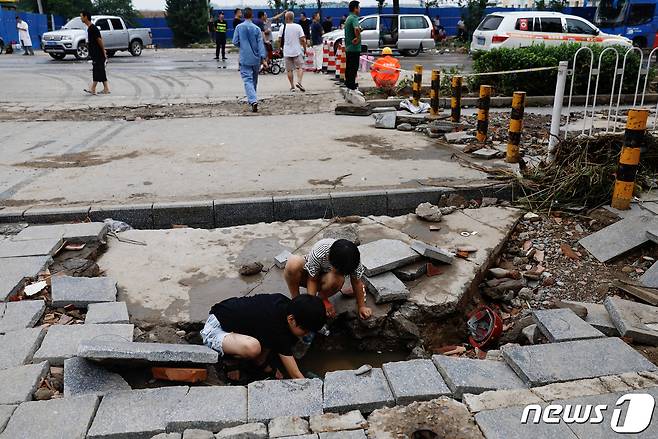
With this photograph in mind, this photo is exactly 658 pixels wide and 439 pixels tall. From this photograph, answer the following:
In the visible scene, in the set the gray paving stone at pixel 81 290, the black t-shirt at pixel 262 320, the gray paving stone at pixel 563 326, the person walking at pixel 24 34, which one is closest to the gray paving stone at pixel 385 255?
the black t-shirt at pixel 262 320

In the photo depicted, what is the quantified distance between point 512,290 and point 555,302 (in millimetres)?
468

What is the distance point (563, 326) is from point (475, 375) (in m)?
0.82

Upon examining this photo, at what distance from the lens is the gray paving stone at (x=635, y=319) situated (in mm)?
3307

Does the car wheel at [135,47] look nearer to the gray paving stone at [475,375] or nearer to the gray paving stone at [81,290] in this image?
the gray paving stone at [81,290]

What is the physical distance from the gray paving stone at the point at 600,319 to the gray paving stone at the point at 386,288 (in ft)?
4.01

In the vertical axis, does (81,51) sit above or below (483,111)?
above

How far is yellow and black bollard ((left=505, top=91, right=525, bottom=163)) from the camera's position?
6582mm

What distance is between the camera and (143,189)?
6.09 metres

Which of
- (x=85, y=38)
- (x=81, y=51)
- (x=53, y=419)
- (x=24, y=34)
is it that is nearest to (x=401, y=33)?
(x=85, y=38)

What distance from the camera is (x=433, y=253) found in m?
4.32

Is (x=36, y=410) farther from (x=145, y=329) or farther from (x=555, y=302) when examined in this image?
(x=555, y=302)

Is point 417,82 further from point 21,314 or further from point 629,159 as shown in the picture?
point 21,314

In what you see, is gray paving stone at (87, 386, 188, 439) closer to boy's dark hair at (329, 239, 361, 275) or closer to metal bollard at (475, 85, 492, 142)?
boy's dark hair at (329, 239, 361, 275)

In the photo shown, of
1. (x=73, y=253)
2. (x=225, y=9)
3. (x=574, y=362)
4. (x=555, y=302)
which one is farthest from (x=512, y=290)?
(x=225, y=9)
